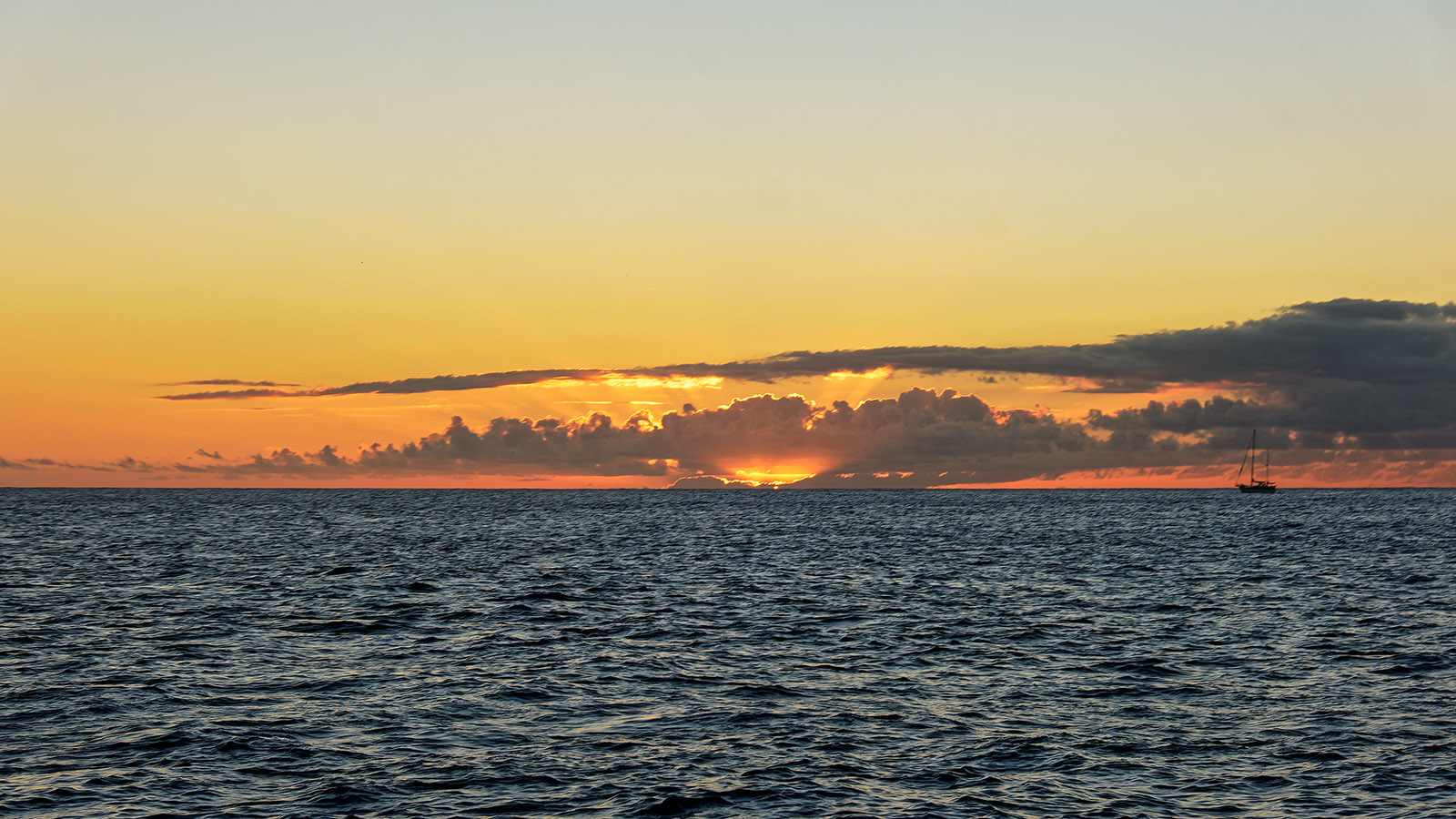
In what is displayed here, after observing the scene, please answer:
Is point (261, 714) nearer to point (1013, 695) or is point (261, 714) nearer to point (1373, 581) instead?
point (1013, 695)

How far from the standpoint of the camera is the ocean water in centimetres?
2252

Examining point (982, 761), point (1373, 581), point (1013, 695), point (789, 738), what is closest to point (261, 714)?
point (789, 738)

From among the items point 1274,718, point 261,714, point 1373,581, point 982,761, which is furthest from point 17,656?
point 1373,581

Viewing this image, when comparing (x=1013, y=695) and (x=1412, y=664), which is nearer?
(x=1013, y=695)

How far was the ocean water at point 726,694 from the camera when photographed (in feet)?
73.9

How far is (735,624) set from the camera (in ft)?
153

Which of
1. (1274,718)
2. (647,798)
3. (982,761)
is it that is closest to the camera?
(647,798)

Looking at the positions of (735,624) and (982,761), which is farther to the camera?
(735,624)

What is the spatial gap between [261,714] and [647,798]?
12.4 metres

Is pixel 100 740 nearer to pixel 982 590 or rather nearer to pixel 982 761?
pixel 982 761

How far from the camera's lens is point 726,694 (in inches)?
1257

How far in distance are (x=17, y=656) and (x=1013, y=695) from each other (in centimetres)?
3125

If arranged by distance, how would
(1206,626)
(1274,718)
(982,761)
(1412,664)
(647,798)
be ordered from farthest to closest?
(1206,626) < (1412,664) < (1274,718) < (982,761) < (647,798)

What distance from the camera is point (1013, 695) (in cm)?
3181
